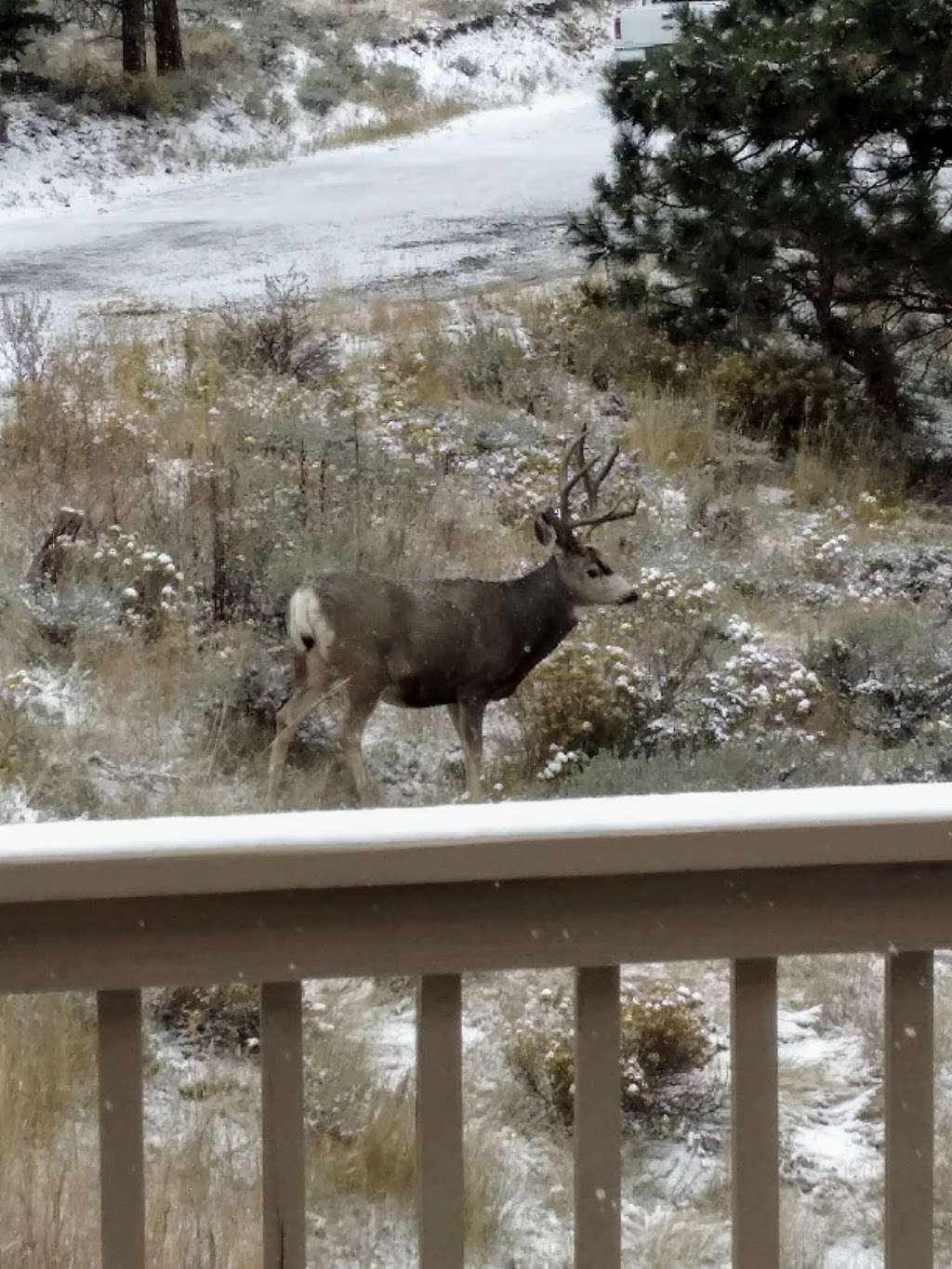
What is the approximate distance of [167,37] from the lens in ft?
28.9

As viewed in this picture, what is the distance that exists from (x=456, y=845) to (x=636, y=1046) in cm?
224

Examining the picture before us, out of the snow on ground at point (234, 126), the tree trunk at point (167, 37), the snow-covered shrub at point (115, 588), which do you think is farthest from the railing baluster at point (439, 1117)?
the tree trunk at point (167, 37)

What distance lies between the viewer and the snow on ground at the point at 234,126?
8523 millimetres

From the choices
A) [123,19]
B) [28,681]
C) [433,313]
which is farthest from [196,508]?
[123,19]

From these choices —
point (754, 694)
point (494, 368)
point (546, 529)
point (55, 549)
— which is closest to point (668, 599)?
point (754, 694)

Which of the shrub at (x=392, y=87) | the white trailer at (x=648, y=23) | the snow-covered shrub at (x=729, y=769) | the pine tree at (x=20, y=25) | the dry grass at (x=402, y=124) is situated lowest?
the snow-covered shrub at (x=729, y=769)

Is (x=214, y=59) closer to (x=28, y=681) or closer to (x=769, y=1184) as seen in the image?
(x=28, y=681)

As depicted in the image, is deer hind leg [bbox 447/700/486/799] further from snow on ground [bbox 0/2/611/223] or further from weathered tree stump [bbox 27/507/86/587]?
snow on ground [bbox 0/2/611/223]

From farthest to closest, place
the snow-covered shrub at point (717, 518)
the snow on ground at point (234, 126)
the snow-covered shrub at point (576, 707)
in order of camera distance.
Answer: the snow on ground at point (234, 126) < the snow-covered shrub at point (717, 518) < the snow-covered shrub at point (576, 707)

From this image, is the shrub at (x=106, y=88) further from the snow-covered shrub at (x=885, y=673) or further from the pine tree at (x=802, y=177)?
the snow-covered shrub at (x=885, y=673)

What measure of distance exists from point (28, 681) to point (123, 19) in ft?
17.0

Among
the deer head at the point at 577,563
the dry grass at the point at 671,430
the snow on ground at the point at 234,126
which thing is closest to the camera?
the deer head at the point at 577,563

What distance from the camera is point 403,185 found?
8.26 metres

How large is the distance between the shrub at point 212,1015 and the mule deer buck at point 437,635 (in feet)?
3.14
